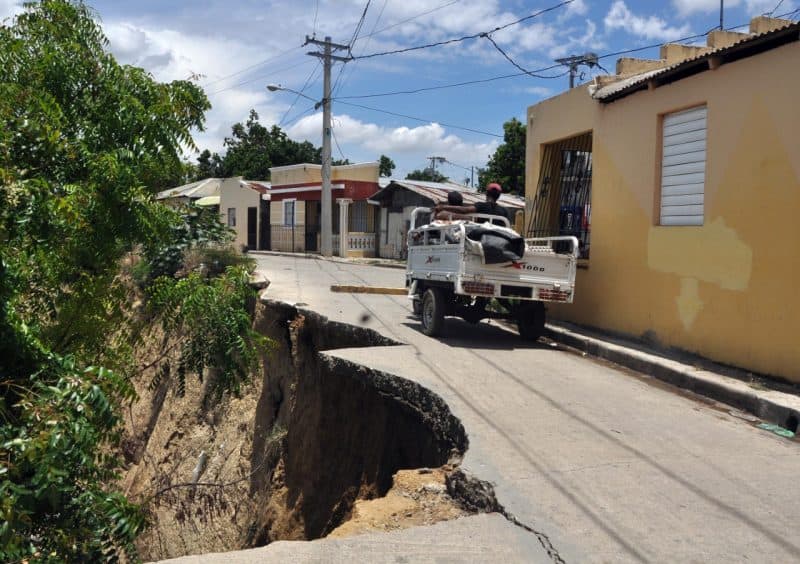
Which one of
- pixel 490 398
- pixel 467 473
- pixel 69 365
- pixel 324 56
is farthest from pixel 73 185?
pixel 324 56

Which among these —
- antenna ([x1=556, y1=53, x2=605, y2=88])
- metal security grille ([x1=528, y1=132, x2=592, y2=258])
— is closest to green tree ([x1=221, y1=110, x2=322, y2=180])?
antenna ([x1=556, y1=53, x2=605, y2=88])

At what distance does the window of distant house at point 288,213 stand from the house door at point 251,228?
3458mm

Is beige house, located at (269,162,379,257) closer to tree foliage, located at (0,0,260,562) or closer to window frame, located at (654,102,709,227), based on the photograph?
window frame, located at (654,102,709,227)

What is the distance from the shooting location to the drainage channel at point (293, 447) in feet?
23.4

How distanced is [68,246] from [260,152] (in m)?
51.8

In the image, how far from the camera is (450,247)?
10008mm

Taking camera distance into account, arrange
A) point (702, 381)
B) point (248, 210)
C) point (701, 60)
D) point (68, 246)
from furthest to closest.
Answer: point (248, 210) < point (701, 60) < point (702, 381) < point (68, 246)

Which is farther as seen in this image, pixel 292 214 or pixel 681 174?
pixel 292 214

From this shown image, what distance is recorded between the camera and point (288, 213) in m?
36.5

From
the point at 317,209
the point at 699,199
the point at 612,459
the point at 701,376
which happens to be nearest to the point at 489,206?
the point at 699,199

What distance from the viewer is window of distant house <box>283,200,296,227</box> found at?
→ 118 feet

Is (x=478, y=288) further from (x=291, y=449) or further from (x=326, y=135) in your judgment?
(x=326, y=135)

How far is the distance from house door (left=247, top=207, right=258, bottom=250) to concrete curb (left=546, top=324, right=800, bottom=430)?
1221 inches

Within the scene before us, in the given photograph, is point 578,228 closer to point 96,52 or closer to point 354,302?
point 354,302
